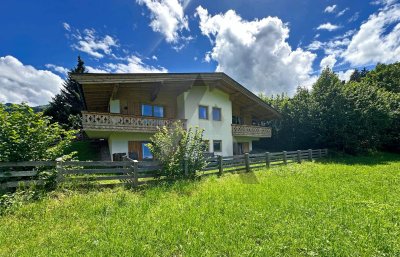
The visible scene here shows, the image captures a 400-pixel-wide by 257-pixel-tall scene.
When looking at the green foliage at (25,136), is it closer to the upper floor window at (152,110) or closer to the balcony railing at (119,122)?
the balcony railing at (119,122)

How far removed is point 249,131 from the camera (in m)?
24.6

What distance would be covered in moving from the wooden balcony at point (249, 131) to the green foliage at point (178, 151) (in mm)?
12381

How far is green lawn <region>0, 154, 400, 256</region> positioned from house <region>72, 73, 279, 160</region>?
798cm

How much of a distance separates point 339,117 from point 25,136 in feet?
86.5

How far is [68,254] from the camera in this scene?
4.28 m

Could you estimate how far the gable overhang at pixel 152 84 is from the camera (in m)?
14.3

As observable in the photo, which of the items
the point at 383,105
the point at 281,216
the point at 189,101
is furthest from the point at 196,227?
the point at 383,105

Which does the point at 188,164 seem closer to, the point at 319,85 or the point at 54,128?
the point at 54,128

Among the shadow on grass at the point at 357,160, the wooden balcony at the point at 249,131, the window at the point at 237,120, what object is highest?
the window at the point at 237,120

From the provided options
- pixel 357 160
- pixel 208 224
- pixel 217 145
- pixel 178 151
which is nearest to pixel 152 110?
pixel 217 145

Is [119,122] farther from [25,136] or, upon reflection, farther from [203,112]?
[203,112]

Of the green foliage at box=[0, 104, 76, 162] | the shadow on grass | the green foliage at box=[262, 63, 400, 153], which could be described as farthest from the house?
the shadow on grass

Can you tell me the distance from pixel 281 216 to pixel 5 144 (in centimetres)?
928

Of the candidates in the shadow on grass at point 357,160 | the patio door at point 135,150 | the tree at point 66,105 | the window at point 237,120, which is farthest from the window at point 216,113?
the tree at point 66,105
